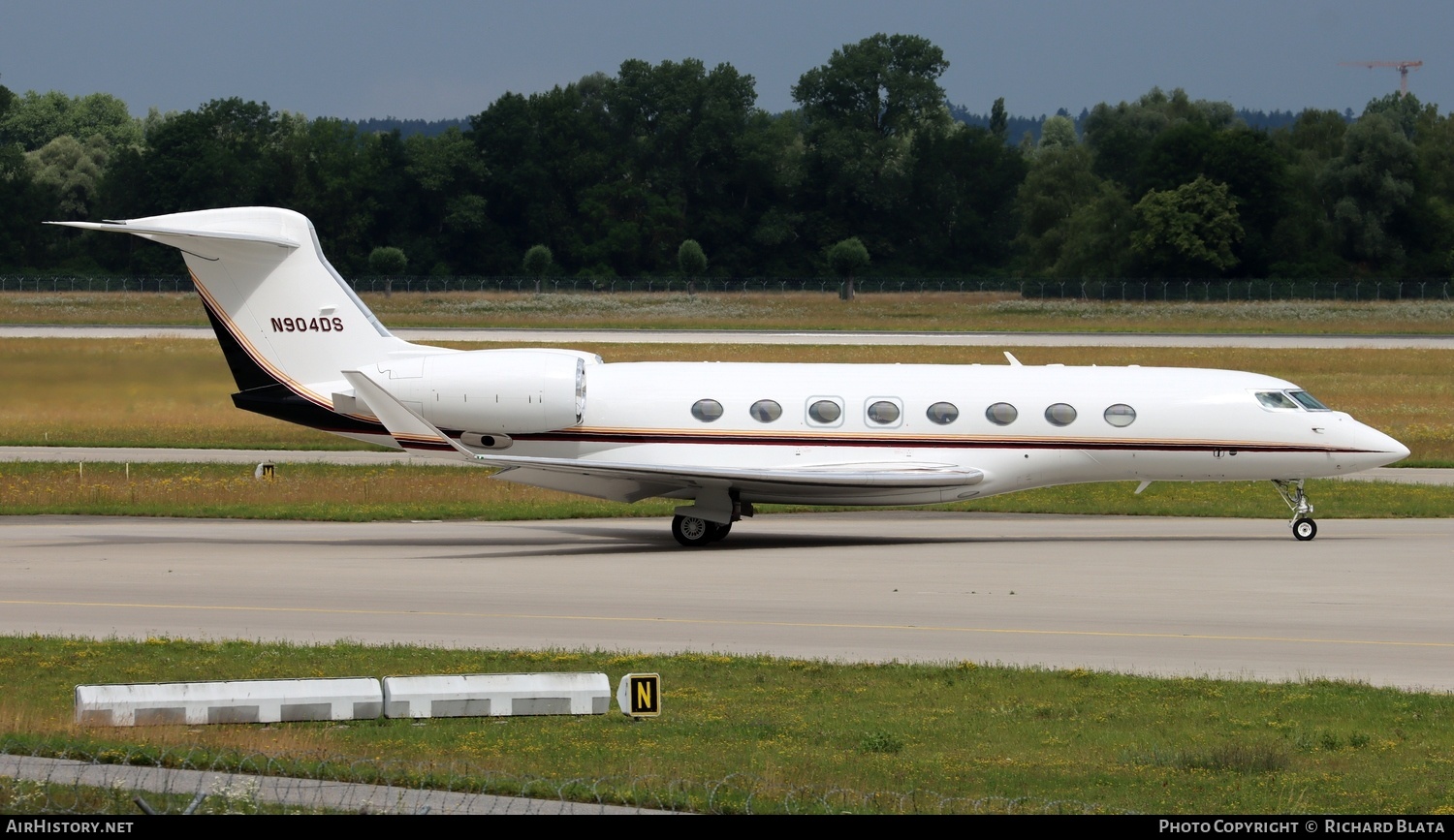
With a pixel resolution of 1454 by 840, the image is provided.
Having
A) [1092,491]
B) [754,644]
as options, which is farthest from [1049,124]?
[754,644]

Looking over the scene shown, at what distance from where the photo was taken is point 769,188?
418 ft

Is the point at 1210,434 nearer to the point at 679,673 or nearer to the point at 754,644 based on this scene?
the point at 754,644

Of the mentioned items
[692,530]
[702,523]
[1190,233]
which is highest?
[1190,233]

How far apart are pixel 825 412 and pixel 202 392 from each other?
22.2 m

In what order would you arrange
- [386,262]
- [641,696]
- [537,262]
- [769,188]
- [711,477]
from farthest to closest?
[769,188]
[537,262]
[386,262]
[711,477]
[641,696]

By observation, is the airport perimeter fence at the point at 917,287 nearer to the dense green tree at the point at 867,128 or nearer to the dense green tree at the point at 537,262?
the dense green tree at the point at 537,262

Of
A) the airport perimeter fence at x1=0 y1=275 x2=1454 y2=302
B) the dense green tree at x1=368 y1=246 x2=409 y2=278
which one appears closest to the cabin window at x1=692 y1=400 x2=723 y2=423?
the airport perimeter fence at x1=0 y1=275 x2=1454 y2=302

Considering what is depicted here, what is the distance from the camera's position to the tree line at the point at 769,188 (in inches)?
4178

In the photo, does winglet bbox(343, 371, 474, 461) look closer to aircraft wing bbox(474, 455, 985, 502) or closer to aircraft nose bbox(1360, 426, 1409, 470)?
aircraft wing bbox(474, 455, 985, 502)

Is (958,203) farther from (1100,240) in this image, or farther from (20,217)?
(20,217)

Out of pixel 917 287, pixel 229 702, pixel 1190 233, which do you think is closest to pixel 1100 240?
pixel 1190 233

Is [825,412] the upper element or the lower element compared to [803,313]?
upper

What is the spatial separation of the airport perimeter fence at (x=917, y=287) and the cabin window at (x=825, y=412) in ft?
240
